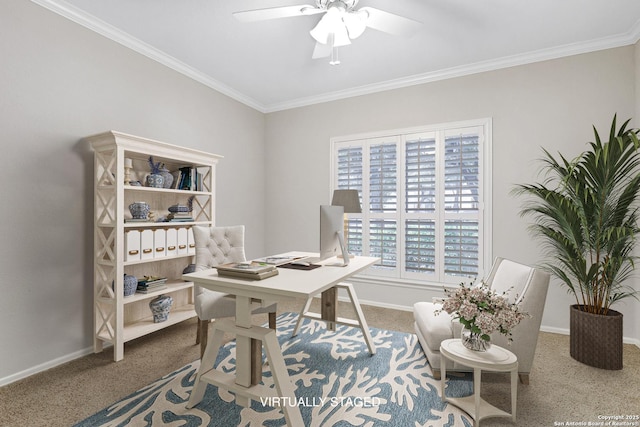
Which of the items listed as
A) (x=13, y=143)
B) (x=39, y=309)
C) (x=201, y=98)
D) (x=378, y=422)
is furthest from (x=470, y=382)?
(x=201, y=98)

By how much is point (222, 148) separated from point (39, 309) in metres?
2.39

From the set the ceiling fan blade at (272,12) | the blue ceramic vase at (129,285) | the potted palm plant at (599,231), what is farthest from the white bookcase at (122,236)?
the potted palm plant at (599,231)

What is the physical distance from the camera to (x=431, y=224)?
356 cm

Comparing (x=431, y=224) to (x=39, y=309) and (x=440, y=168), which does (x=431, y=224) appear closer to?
(x=440, y=168)

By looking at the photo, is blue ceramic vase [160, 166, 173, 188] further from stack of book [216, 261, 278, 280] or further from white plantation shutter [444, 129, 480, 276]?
white plantation shutter [444, 129, 480, 276]

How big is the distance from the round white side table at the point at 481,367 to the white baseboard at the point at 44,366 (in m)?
2.74

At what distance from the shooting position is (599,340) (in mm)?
2348

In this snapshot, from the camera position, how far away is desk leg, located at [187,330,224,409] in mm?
1820

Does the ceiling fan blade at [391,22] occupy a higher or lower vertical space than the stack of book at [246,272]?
higher

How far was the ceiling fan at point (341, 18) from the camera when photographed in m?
1.96

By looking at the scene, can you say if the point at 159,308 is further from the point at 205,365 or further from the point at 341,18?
the point at 341,18

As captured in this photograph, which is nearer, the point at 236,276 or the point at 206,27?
the point at 236,276

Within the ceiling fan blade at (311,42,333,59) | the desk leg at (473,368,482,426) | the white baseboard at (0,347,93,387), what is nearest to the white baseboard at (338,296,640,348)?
the desk leg at (473,368,482,426)

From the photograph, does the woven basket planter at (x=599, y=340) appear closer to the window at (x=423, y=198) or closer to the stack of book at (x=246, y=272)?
the window at (x=423, y=198)
